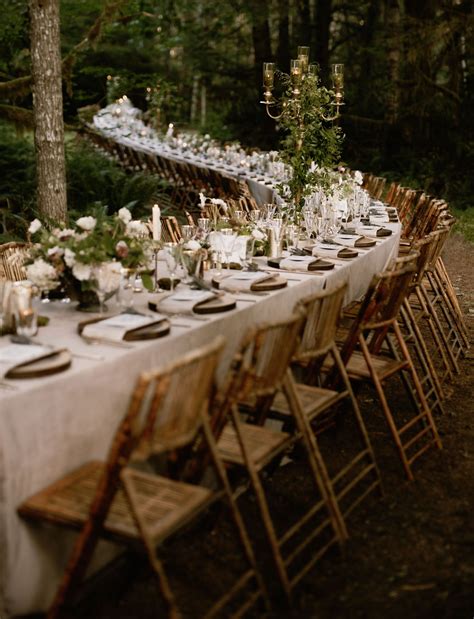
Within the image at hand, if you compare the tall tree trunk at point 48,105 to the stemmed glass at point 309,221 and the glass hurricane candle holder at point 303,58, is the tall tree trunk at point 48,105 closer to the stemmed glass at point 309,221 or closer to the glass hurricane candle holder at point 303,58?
the glass hurricane candle holder at point 303,58

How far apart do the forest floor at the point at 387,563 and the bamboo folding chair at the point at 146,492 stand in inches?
14.1

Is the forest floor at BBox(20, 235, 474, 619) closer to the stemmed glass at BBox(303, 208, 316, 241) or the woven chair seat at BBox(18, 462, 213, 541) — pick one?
the woven chair seat at BBox(18, 462, 213, 541)

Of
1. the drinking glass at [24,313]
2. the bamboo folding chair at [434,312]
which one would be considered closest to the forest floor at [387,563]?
the drinking glass at [24,313]

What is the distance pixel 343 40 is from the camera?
842 inches

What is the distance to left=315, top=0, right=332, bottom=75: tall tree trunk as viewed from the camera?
20266mm

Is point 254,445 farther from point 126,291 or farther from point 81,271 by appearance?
point 126,291

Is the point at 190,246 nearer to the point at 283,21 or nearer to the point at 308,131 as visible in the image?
the point at 308,131

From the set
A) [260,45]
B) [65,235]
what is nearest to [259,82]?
[260,45]

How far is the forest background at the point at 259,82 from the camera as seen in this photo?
11.2m

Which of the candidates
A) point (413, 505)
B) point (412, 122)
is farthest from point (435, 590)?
point (412, 122)

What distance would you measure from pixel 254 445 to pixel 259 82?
61.7ft

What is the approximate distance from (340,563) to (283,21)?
1928 cm

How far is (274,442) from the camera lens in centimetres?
311

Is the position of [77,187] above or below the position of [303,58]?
below
